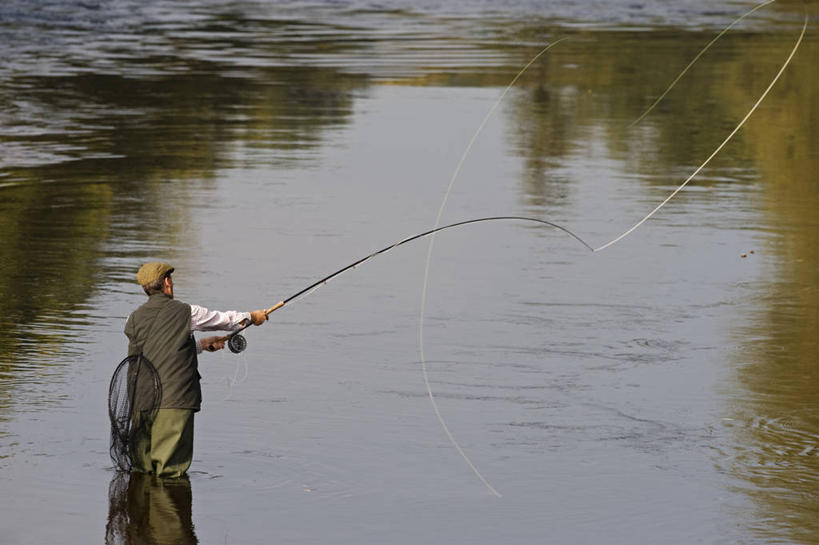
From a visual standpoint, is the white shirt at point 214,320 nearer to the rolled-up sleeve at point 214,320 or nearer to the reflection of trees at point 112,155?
the rolled-up sleeve at point 214,320

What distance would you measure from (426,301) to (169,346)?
15.1 ft

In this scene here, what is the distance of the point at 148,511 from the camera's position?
25.7ft

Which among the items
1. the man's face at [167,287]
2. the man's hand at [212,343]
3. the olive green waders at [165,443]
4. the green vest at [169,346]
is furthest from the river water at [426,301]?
the man's face at [167,287]

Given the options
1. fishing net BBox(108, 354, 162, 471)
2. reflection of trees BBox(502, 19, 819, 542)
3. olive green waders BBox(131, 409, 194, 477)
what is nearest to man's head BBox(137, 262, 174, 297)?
fishing net BBox(108, 354, 162, 471)

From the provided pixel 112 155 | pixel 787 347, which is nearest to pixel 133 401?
pixel 787 347

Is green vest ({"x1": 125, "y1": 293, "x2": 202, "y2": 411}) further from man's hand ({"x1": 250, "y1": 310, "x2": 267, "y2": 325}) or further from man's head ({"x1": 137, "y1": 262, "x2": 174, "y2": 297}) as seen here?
man's hand ({"x1": 250, "y1": 310, "x2": 267, "y2": 325})

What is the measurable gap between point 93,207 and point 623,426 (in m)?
8.46

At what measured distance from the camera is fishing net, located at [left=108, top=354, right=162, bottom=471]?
8227 millimetres

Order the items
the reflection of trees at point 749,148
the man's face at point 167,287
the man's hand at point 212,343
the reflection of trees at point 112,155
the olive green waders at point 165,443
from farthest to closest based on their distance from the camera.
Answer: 1. the reflection of trees at point 112,155
2. the reflection of trees at point 749,148
3. the man's hand at point 212,343
4. the man's face at point 167,287
5. the olive green waders at point 165,443

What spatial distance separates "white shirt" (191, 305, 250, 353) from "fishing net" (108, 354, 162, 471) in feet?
1.03

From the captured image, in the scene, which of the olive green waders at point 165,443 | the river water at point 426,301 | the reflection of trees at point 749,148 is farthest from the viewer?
the reflection of trees at point 749,148

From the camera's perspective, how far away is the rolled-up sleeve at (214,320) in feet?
27.5

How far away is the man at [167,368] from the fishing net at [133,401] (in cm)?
2

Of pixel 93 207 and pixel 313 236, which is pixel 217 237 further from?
pixel 93 207
